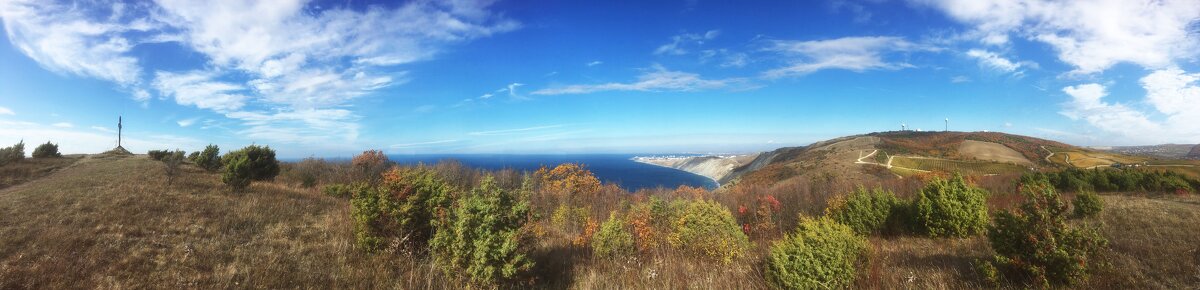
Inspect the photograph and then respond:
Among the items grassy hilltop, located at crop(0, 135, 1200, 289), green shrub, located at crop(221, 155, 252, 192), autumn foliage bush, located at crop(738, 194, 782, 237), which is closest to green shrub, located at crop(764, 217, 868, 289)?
grassy hilltop, located at crop(0, 135, 1200, 289)

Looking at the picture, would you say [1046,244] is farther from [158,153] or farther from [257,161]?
[158,153]

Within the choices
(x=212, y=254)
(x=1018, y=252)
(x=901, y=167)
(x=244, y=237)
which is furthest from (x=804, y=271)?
(x=901, y=167)

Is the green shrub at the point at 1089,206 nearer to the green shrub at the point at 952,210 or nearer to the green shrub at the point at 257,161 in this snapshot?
the green shrub at the point at 952,210

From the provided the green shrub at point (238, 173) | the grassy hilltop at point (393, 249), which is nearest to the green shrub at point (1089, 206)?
the grassy hilltop at point (393, 249)

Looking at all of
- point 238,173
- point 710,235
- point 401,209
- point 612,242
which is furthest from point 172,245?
point 710,235

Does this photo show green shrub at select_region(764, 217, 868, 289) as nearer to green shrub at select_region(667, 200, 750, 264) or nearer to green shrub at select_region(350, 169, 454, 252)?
green shrub at select_region(667, 200, 750, 264)
